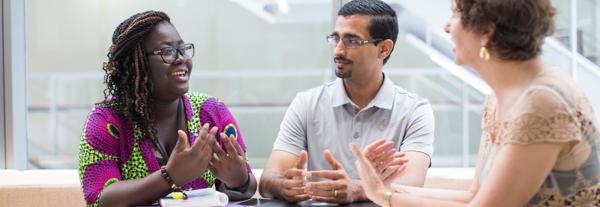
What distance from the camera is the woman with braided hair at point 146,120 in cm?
239

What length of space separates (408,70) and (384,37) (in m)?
1.79

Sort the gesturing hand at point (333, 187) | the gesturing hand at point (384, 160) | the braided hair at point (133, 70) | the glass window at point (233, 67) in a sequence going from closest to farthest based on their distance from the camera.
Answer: the gesturing hand at point (384, 160), the gesturing hand at point (333, 187), the braided hair at point (133, 70), the glass window at point (233, 67)

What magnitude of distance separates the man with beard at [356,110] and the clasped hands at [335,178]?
1.02 ft

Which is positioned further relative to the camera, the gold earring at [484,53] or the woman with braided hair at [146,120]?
the woman with braided hair at [146,120]

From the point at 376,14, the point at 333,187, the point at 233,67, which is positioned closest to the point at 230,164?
the point at 333,187

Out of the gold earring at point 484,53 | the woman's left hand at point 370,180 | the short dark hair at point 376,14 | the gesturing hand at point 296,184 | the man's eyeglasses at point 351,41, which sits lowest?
the gesturing hand at point 296,184

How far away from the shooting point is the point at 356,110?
Answer: 9.39ft

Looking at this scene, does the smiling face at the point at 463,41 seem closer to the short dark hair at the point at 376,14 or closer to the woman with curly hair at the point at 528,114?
the woman with curly hair at the point at 528,114

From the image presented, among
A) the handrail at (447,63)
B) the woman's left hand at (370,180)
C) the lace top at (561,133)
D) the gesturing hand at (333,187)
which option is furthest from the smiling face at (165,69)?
the handrail at (447,63)

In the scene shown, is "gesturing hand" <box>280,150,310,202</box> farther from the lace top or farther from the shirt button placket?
the lace top

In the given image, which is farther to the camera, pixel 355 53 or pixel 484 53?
pixel 355 53

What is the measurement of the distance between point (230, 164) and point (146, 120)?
37 centimetres

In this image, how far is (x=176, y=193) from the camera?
7.20ft

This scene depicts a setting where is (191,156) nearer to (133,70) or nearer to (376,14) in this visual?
(133,70)
